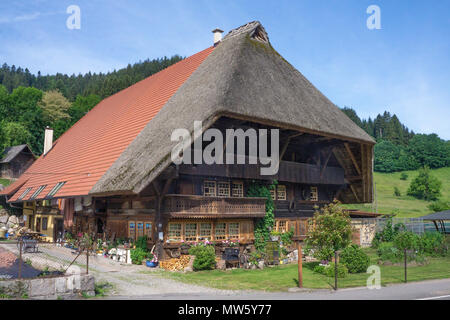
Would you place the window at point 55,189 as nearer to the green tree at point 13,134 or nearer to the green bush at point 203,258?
the green bush at point 203,258

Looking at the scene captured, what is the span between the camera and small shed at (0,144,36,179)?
196 feet

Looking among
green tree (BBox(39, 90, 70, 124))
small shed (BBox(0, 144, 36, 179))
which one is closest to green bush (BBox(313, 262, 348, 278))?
small shed (BBox(0, 144, 36, 179))

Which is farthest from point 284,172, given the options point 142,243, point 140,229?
point 142,243

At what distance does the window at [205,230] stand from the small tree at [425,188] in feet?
231

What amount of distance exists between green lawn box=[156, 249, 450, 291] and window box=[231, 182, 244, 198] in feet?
14.8

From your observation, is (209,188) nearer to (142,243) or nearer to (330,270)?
(142,243)

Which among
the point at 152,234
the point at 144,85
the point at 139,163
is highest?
the point at 144,85

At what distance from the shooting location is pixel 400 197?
78.9m

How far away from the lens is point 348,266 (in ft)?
56.8

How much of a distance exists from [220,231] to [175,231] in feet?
8.89

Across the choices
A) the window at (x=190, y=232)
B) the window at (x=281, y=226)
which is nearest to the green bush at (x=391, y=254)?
the window at (x=281, y=226)
